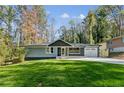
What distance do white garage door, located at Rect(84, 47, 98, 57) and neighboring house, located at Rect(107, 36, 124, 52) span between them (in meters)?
1.22

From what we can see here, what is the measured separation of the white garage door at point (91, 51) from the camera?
64.7 feet

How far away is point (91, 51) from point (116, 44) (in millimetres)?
2048

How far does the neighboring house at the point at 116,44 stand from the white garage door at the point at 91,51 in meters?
1.22

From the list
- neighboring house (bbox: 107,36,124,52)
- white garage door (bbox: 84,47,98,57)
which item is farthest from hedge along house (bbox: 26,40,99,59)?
neighboring house (bbox: 107,36,124,52)

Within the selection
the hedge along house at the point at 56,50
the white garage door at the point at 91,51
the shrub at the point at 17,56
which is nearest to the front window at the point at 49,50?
the hedge along house at the point at 56,50

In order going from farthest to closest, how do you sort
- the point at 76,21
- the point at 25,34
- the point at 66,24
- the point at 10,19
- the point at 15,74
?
the point at 25,34 → the point at 10,19 → the point at 76,21 → the point at 66,24 → the point at 15,74

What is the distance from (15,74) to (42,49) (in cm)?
1086

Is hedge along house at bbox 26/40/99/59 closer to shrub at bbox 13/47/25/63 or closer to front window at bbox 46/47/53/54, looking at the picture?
front window at bbox 46/47/53/54

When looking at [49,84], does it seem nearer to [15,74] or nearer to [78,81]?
[78,81]

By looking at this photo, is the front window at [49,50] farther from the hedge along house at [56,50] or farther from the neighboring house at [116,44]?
the neighboring house at [116,44]

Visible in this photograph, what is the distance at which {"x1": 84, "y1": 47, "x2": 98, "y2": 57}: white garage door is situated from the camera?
1972 centimetres
